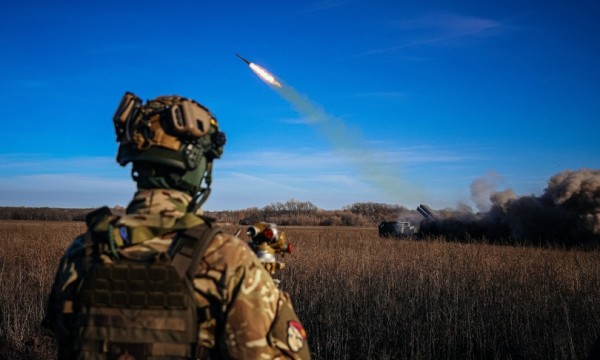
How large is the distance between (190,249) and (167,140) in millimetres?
596

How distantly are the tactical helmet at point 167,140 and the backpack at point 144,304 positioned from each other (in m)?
0.34

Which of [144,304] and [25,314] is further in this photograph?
[25,314]

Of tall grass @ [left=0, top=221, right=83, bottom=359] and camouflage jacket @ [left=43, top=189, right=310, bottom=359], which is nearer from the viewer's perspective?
camouflage jacket @ [left=43, top=189, right=310, bottom=359]

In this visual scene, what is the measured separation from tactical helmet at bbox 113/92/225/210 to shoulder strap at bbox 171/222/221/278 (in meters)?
0.27

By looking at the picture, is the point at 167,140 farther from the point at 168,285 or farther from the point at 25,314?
the point at 25,314

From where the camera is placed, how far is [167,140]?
8.56 ft

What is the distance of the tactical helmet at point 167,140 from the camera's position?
2.58 metres

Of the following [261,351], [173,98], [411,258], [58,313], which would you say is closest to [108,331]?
[58,313]

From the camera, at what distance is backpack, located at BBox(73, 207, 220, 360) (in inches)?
92.7

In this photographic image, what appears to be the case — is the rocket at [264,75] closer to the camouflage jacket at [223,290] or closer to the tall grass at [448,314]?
the tall grass at [448,314]

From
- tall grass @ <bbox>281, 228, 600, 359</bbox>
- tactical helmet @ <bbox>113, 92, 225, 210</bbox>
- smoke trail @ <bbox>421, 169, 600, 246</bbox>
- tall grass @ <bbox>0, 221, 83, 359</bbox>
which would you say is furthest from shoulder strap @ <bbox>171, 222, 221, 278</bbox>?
smoke trail @ <bbox>421, 169, 600, 246</bbox>

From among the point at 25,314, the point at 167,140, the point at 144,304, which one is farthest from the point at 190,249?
the point at 25,314

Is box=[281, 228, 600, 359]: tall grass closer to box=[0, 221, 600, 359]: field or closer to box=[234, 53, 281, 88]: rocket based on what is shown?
box=[0, 221, 600, 359]: field

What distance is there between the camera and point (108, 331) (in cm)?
244
